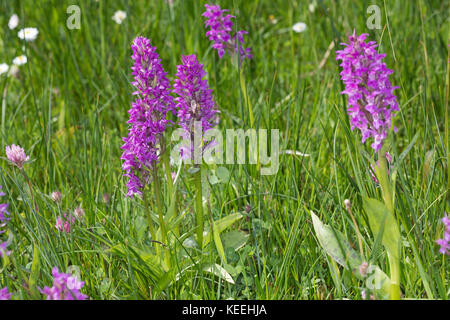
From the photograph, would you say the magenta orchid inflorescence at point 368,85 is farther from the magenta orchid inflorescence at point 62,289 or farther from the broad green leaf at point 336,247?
the magenta orchid inflorescence at point 62,289

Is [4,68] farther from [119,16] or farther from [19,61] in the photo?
[119,16]

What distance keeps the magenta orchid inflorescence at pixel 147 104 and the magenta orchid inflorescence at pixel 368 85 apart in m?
0.49

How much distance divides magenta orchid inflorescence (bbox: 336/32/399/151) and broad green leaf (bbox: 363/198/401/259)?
15 centimetres

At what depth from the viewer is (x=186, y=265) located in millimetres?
1695

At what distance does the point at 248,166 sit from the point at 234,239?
0.48 m

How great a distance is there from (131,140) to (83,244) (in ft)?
1.60

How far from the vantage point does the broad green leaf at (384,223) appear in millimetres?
1374

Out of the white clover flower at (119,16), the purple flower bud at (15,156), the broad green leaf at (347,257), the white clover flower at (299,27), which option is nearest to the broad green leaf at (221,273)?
the broad green leaf at (347,257)

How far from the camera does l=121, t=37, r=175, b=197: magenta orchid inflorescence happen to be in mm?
1478

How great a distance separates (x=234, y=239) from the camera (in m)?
1.76

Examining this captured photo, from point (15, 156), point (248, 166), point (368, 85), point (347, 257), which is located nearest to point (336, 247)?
point (347, 257)

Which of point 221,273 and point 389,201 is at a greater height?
point 389,201

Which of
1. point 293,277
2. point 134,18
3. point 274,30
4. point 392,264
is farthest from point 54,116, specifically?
point 392,264

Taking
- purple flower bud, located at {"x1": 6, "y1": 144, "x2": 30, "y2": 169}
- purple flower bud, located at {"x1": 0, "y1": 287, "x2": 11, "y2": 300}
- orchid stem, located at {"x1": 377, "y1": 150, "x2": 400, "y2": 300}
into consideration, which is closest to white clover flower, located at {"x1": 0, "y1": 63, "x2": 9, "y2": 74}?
purple flower bud, located at {"x1": 6, "y1": 144, "x2": 30, "y2": 169}
